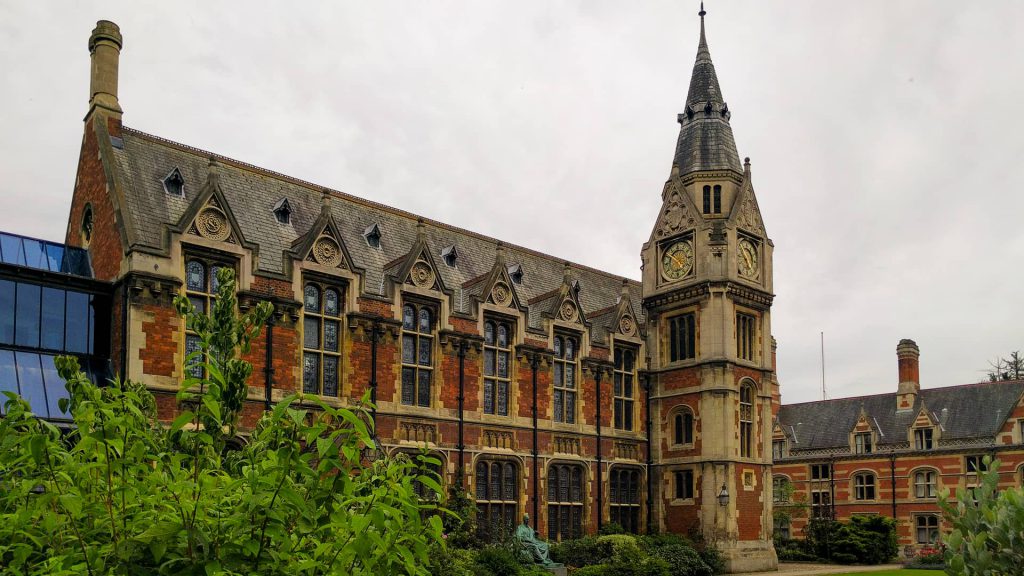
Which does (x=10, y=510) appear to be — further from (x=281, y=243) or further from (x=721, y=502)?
(x=721, y=502)

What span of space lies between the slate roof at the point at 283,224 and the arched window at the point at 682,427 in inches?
175

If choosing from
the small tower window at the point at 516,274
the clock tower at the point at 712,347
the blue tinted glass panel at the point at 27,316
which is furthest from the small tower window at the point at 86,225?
the clock tower at the point at 712,347

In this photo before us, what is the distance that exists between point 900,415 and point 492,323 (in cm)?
3428

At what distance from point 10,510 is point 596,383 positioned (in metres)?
30.1

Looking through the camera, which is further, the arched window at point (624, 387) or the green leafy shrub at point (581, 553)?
the arched window at point (624, 387)

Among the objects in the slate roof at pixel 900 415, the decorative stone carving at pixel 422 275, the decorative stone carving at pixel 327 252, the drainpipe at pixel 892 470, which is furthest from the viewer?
the drainpipe at pixel 892 470

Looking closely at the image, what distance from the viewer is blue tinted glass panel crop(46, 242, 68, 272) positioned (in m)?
25.1

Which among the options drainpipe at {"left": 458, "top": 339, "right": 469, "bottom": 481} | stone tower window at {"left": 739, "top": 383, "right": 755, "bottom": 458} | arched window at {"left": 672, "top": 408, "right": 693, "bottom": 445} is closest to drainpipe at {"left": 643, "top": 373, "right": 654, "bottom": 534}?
arched window at {"left": 672, "top": 408, "right": 693, "bottom": 445}

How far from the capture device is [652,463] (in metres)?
36.6

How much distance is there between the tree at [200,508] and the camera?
455cm

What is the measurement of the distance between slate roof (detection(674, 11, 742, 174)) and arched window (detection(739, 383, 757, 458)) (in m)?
8.94

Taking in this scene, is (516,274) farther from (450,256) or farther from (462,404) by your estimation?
(462,404)

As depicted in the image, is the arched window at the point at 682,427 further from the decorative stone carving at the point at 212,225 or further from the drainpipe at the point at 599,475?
the decorative stone carving at the point at 212,225

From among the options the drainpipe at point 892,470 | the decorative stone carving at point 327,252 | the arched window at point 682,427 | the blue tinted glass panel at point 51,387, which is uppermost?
the decorative stone carving at point 327,252
